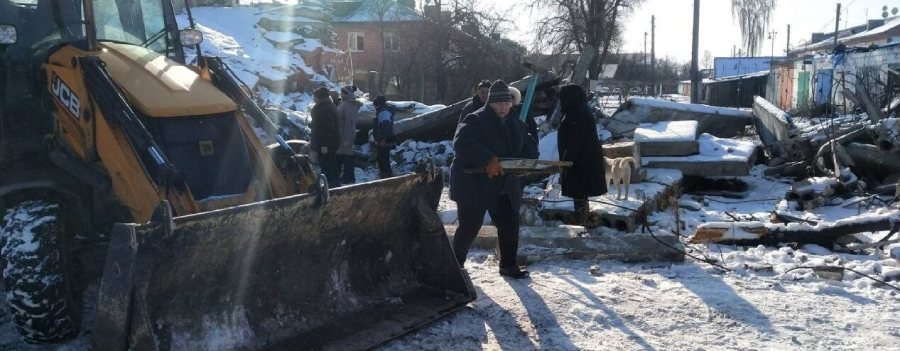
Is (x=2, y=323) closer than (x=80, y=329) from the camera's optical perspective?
No

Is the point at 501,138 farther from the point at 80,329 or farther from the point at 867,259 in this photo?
the point at 867,259

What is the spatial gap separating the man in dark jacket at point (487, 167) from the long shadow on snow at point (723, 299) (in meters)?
1.43

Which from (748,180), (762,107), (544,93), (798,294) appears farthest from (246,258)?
(762,107)

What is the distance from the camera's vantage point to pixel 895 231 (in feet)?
22.3

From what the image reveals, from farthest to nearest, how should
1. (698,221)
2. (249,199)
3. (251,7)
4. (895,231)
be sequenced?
(251,7) → (698,221) → (895,231) → (249,199)

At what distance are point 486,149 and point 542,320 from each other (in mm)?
1237

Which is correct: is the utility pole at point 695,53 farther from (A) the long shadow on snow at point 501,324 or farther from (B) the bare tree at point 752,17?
(A) the long shadow on snow at point 501,324

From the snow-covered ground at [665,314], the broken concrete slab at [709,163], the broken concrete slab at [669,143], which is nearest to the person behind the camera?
the snow-covered ground at [665,314]

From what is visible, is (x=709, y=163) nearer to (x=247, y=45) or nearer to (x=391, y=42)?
(x=247, y=45)

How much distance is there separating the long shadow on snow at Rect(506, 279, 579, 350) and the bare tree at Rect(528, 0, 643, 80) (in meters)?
27.2

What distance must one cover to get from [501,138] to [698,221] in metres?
4.21

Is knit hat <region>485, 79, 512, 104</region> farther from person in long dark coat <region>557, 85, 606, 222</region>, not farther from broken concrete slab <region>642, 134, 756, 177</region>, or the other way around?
broken concrete slab <region>642, 134, 756, 177</region>

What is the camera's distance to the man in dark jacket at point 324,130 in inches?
405

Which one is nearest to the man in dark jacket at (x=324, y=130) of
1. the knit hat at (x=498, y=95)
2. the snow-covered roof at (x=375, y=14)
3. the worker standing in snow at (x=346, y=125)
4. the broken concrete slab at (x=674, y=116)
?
the worker standing in snow at (x=346, y=125)
